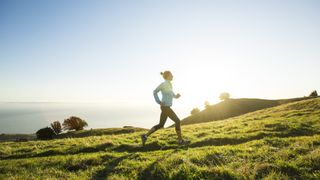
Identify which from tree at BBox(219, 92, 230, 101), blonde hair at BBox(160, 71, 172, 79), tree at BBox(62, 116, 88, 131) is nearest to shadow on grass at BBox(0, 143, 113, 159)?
blonde hair at BBox(160, 71, 172, 79)

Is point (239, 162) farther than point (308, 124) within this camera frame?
No

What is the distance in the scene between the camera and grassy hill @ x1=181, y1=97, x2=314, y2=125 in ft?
194

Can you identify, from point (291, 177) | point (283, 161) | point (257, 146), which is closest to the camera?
point (291, 177)

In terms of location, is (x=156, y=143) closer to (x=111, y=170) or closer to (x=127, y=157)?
(x=127, y=157)

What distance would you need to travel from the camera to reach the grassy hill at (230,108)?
59062 mm

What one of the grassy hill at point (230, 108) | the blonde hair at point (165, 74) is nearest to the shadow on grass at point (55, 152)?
Result: the blonde hair at point (165, 74)

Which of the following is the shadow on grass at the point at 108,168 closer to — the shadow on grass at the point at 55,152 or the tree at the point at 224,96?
the shadow on grass at the point at 55,152

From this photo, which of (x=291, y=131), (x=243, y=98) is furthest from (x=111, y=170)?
(x=243, y=98)

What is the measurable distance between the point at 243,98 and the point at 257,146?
64533 mm

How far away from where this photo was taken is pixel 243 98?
237ft

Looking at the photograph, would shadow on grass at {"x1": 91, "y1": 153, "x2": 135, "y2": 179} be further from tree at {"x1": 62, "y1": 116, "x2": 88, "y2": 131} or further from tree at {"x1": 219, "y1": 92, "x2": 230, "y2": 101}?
tree at {"x1": 219, "y1": 92, "x2": 230, "y2": 101}

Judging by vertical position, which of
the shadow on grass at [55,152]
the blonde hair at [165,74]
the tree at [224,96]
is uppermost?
the tree at [224,96]

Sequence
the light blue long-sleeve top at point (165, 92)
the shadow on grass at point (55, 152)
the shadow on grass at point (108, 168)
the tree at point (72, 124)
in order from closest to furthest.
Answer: the shadow on grass at point (108, 168)
the light blue long-sleeve top at point (165, 92)
the shadow on grass at point (55, 152)
the tree at point (72, 124)

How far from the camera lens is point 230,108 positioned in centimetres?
6481
